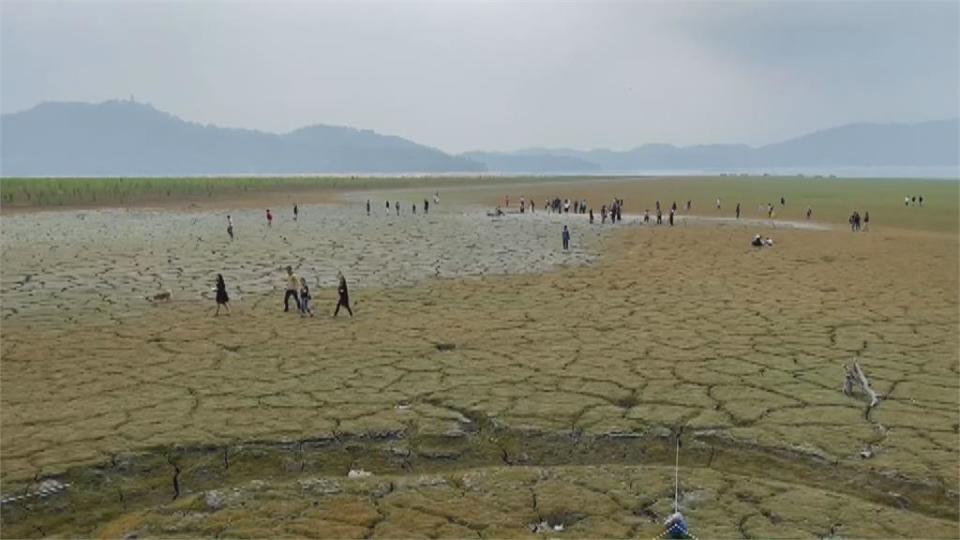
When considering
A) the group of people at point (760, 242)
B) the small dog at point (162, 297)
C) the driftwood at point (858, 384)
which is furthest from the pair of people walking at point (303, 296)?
the group of people at point (760, 242)

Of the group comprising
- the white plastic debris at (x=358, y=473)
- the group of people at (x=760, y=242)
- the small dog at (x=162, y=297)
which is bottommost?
the white plastic debris at (x=358, y=473)

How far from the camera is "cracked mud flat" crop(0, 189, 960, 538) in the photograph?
7.24 meters

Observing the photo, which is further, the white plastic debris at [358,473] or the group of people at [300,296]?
the group of people at [300,296]

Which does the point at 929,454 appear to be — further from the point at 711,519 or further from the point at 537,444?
the point at 537,444

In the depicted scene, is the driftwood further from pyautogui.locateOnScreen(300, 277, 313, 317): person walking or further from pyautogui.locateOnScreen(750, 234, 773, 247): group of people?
pyautogui.locateOnScreen(750, 234, 773, 247): group of people

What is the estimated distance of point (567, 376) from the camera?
11438 mm

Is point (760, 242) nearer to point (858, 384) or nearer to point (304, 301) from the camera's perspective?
point (858, 384)

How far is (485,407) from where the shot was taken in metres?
10.1

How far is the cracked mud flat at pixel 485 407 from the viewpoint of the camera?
7.24m

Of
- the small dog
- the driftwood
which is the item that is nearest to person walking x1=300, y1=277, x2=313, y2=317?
the small dog

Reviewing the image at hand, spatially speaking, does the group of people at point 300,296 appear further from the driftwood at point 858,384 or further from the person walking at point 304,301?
the driftwood at point 858,384

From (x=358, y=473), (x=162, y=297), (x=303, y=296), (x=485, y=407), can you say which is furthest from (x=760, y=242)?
(x=358, y=473)

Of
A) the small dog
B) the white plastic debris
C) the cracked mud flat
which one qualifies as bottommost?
the white plastic debris

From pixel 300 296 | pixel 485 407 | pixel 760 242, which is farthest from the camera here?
pixel 760 242
